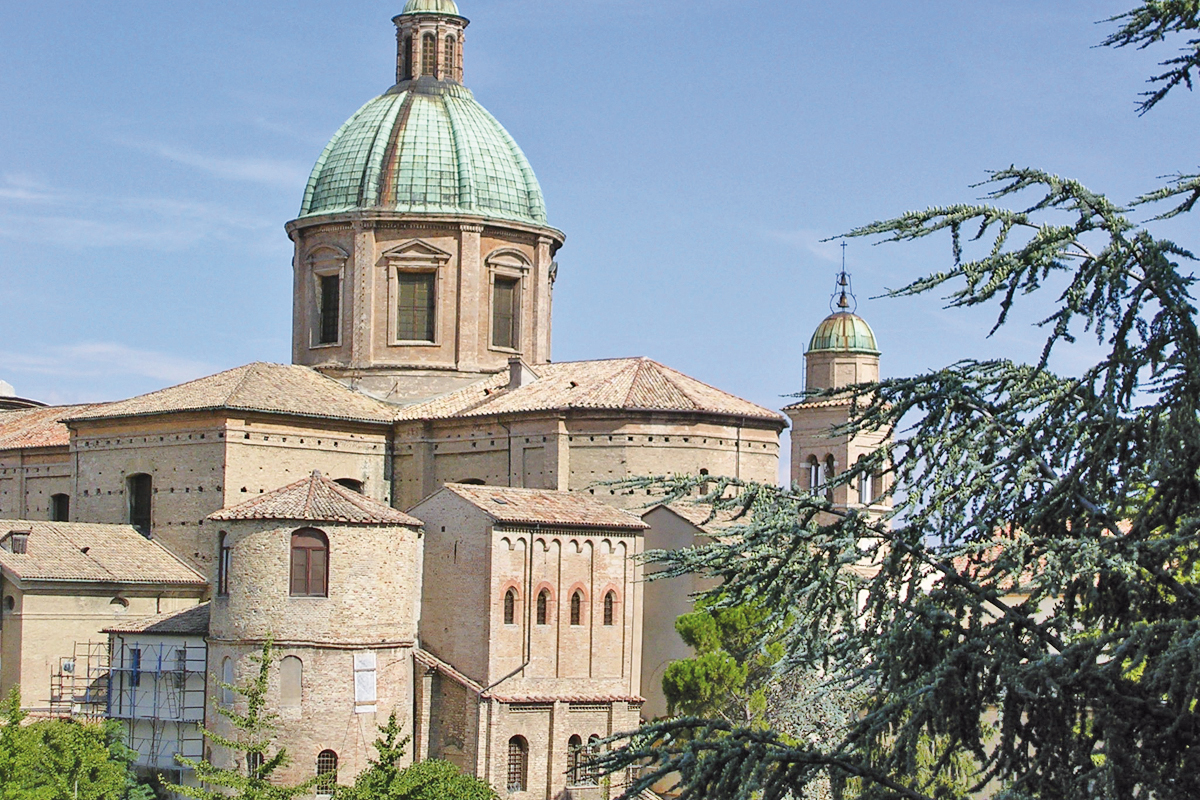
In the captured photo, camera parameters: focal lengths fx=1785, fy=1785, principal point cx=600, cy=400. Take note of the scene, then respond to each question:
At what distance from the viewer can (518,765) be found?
30.3 m

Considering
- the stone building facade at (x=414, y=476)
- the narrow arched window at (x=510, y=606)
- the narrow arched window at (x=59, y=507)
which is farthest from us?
the narrow arched window at (x=59, y=507)

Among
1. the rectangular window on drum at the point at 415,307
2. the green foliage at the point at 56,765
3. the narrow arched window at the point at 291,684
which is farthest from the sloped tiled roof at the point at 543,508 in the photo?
the green foliage at the point at 56,765

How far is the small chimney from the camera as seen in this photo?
36.2 meters

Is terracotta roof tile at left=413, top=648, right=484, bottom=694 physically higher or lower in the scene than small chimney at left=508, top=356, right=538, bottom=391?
lower

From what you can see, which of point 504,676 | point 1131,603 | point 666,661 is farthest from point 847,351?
point 1131,603

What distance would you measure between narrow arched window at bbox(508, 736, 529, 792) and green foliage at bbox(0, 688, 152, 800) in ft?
20.5

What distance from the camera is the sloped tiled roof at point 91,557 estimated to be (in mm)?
33719

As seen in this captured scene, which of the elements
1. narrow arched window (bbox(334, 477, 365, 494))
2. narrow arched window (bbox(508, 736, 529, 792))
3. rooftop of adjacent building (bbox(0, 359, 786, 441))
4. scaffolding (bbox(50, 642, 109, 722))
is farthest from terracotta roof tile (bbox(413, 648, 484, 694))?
scaffolding (bbox(50, 642, 109, 722))

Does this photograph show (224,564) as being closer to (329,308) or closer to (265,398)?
(265,398)

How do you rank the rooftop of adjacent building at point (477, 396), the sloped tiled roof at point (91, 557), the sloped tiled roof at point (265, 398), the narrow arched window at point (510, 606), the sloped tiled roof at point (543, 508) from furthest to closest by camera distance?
1. the sloped tiled roof at point (265, 398)
2. the rooftop of adjacent building at point (477, 396)
3. the sloped tiled roof at point (91, 557)
4. the sloped tiled roof at point (543, 508)
5. the narrow arched window at point (510, 606)

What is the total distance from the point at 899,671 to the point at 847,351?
112 feet

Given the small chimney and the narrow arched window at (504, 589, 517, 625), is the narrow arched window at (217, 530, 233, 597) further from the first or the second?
the small chimney

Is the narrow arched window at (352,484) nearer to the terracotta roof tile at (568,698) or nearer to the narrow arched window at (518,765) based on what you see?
the terracotta roof tile at (568,698)

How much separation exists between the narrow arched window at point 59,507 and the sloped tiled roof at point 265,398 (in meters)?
3.42
